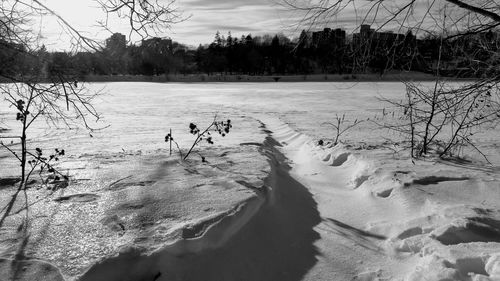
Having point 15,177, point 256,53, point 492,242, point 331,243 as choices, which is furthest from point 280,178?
point 256,53

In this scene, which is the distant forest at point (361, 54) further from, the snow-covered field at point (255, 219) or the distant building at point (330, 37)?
the snow-covered field at point (255, 219)

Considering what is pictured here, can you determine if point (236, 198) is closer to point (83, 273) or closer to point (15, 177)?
point (83, 273)

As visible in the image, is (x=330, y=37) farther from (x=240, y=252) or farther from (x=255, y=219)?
(x=240, y=252)

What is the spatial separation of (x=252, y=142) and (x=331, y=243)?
443cm

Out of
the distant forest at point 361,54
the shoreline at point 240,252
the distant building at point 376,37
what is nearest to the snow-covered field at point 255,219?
the shoreline at point 240,252

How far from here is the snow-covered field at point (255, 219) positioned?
300 cm

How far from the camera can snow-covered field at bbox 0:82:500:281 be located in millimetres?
3004

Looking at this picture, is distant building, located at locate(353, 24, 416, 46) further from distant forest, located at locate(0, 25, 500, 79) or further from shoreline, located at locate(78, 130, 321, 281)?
shoreline, located at locate(78, 130, 321, 281)

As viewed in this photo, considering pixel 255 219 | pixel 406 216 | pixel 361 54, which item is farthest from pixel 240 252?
pixel 361 54

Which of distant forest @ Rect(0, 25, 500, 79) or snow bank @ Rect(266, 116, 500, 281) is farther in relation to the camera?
distant forest @ Rect(0, 25, 500, 79)

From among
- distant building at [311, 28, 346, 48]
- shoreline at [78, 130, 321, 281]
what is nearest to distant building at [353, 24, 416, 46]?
distant building at [311, 28, 346, 48]

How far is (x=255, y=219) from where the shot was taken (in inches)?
159

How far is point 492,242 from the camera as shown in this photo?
3.38 m

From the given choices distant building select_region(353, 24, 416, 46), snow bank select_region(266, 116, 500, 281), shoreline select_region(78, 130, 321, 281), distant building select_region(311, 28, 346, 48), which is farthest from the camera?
distant building select_region(311, 28, 346, 48)
